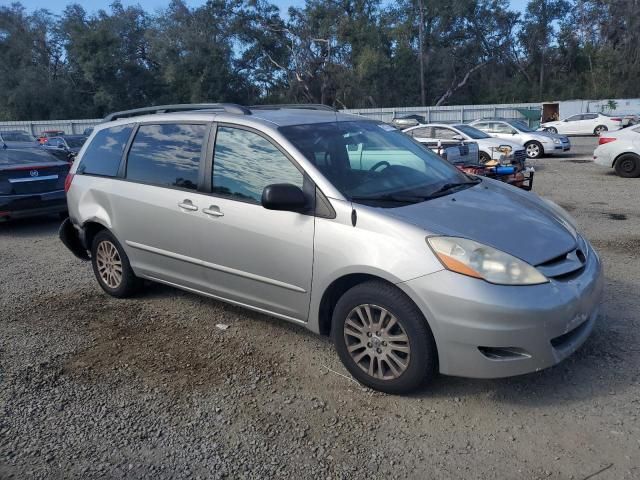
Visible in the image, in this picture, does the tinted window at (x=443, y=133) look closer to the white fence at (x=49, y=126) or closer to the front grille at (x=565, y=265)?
the front grille at (x=565, y=265)

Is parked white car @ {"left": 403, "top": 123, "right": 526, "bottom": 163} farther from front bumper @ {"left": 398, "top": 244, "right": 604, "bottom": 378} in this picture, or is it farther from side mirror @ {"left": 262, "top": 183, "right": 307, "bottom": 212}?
front bumper @ {"left": 398, "top": 244, "right": 604, "bottom": 378}

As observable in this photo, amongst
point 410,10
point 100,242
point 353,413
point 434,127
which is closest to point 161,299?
point 100,242

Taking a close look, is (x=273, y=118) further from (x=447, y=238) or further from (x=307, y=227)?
(x=447, y=238)

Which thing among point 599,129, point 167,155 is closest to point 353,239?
point 167,155

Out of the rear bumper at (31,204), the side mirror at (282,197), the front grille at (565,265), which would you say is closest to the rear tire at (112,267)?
the side mirror at (282,197)

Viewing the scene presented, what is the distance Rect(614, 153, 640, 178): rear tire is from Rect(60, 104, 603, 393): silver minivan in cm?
989

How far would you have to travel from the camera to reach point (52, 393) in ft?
11.9

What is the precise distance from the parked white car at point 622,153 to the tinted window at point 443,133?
12.4ft

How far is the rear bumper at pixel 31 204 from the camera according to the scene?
8.52m

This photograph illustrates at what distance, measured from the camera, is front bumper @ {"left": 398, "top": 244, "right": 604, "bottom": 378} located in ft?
9.83

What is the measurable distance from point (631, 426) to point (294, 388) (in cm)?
196

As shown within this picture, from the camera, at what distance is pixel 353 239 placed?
3.39 m

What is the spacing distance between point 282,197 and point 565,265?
1768 millimetres

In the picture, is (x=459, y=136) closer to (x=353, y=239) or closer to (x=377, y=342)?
(x=353, y=239)
